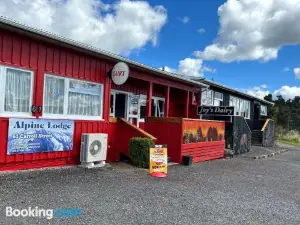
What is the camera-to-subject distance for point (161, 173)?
29.0ft

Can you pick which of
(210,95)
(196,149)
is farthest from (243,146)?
(196,149)

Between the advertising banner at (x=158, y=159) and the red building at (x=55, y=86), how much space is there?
146 centimetres

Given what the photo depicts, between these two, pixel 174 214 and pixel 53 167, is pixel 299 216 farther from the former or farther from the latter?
pixel 53 167

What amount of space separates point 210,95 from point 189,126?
313 inches

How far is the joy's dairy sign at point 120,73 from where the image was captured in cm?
979

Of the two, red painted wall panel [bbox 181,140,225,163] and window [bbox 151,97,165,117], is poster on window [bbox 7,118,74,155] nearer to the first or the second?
red painted wall panel [bbox 181,140,225,163]

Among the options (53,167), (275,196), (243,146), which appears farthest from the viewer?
(243,146)

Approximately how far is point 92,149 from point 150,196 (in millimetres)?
3378

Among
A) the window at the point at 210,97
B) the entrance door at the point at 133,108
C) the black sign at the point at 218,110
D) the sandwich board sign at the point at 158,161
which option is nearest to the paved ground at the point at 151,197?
the sandwich board sign at the point at 158,161

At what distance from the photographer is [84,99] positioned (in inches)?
380

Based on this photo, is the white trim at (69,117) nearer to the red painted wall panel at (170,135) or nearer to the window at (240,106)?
the red painted wall panel at (170,135)

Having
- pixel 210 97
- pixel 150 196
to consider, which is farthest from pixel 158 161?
pixel 210 97

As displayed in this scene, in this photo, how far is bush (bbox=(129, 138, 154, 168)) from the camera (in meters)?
9.70
